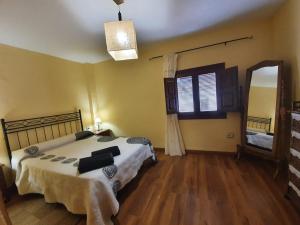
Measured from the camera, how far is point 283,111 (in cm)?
206

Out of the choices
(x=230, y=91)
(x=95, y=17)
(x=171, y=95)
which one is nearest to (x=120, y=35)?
(x=95, y=17)

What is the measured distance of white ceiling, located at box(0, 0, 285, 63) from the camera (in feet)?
5.98

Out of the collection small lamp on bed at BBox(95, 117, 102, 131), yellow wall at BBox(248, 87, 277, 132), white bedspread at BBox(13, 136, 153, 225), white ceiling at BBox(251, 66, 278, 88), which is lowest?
white bedspread at BBox(13, 136, 153, 225)

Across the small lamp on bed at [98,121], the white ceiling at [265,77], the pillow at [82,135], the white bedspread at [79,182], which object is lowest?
the white bedspread at [79,182]

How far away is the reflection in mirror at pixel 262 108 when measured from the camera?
86.6 inches

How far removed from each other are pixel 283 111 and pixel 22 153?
3897 mm

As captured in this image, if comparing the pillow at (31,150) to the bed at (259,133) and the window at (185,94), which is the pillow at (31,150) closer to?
the window at (185,94)

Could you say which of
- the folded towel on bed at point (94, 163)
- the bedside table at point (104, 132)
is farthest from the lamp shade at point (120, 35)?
the bedside table at point (104, 132)

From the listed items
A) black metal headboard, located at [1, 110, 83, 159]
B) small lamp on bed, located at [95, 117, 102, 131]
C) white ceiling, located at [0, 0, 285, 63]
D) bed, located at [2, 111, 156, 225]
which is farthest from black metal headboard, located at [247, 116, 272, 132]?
black metal headboard, located at [1, 110, 83, 159]

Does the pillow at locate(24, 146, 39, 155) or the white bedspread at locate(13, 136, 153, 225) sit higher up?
the pillow at locate(24, 146, 39, 155)

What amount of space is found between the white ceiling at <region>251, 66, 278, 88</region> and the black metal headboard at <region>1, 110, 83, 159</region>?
3.80 m

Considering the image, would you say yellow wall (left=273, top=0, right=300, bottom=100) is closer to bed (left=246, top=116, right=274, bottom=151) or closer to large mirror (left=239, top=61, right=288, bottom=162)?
large mirror (left=239, top=61, right=288, bottom=162)

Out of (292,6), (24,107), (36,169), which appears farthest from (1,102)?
(292,6)

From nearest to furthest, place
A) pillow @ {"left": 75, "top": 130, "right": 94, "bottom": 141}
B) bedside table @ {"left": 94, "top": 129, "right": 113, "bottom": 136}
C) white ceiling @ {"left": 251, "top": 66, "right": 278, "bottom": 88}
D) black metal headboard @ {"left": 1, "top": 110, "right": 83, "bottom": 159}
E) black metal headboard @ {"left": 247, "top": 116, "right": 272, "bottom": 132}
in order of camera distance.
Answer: white ceiling @ {"left": 251, "top": 66, "right": 278, "bottom": 88}, black metal headboard @ {"left": 247, "top": 116, "right": 272, "bottom": 132}, black metal headboard @ {"left": 1, "top": 110, "right": 83, "bottom": 159}, pillow @ {"left": 75, "top": 130, "right": 94, "bottom": 141}, bedside table @ {"left": 94, "top": 129, "right": 113, "bottom": 136}
